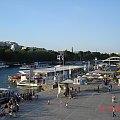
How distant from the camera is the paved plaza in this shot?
2936 centimetres

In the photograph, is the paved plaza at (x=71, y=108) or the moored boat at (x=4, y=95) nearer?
the paved plaza at (x=71, y=108)

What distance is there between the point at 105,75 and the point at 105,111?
145 ft

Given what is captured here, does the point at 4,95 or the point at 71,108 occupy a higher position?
the point at 4,95

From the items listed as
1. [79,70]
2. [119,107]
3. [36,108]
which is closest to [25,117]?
[36,108]

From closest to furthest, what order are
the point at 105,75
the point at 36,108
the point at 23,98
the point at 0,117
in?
the point at 0,117 → the point at 36,108 → the point at 23,98 → the point at 105,75

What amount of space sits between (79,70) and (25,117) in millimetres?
75329

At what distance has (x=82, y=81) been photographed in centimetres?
5819

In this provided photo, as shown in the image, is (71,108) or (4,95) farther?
(4,95)

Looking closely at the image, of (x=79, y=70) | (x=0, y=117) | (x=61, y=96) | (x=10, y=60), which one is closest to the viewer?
(x=0, y=117)

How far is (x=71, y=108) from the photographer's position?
3403cm

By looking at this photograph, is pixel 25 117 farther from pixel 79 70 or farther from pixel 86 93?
pixel 79 70

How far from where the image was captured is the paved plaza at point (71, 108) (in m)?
Answer: 29.4

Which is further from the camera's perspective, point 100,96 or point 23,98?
point 100,96

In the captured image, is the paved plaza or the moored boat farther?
the moored boat
